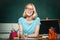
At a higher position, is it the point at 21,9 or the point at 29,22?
the point at 21,9

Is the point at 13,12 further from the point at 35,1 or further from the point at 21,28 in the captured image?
the point at 21,28

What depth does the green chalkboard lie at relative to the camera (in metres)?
2.93

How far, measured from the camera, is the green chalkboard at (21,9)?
293 centimetres

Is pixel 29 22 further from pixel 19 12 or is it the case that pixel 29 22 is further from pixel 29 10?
pixel 19 12

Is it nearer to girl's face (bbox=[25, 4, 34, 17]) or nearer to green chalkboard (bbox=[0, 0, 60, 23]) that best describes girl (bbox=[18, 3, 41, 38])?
girl's face (bbox=[25, 4, 34, 17])

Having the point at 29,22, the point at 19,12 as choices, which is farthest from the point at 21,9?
the point at 29,22

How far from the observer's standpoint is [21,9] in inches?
116

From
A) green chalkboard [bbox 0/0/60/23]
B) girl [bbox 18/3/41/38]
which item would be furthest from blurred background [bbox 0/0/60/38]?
girl [bbox 18/3/41/38]

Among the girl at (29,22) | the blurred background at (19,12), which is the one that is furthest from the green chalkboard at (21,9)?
the girl at (29,22)

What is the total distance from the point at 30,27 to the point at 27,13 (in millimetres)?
173

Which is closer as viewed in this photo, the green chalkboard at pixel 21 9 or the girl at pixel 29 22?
the girl at pixel 29 22

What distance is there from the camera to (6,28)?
9.45ft

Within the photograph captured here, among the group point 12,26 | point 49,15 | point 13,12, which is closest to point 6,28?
point 12,26

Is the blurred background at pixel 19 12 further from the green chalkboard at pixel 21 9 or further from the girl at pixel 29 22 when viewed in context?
the girl at pixel 29 22
